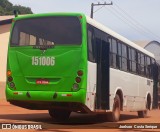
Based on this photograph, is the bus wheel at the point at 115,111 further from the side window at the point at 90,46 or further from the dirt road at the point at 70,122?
the side window at the point at 90,46

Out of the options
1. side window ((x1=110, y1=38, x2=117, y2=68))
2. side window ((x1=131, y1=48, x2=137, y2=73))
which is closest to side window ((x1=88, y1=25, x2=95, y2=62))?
side window ((x1=110, y1=38, x2=117, y2=68))

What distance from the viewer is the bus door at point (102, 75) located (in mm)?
12734

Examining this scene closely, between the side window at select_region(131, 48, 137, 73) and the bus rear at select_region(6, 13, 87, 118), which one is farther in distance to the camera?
the side window at select_region(131, 48, 137, 73)

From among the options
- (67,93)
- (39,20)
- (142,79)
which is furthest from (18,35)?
(142,79)

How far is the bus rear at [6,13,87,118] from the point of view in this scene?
1156 centimetres

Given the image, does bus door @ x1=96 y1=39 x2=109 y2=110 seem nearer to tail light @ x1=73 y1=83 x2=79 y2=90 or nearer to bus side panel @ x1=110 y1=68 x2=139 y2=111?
bus side panel @ x1=110 y1=68 x2=139 y2=111

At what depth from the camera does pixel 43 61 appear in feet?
39.1

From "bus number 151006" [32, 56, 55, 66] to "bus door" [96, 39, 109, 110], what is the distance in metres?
1.63

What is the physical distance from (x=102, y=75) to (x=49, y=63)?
2.14 m

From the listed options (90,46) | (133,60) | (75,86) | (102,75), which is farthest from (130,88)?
(75,86)

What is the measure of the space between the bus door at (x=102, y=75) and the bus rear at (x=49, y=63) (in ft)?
3.83

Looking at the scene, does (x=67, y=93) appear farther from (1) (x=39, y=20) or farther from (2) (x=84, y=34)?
(1) (x=39, y=20)

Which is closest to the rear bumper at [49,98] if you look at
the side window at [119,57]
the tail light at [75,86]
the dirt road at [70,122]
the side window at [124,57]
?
the tail light at [75,86]

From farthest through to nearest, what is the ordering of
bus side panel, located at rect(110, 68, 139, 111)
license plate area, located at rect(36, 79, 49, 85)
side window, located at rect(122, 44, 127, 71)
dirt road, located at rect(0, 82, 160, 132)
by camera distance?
side window, located at rect(122, 44, 127, 71) → bus side panel, located at rect(110, 68, 139, 111) → license plate area, located at rect(36, 79, 49, 85) → dirt road, located at rect(0, 82, 160, 132)
